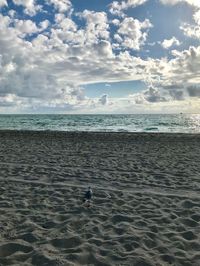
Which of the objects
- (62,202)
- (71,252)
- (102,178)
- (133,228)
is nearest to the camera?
(71,252)

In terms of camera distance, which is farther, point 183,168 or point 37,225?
point 183,168

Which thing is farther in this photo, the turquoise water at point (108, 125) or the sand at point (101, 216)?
the turquoise water at point (108, 125)

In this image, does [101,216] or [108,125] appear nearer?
[101,216]

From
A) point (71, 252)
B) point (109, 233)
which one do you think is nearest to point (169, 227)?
point (109, 233)

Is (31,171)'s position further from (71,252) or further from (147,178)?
(71,252)

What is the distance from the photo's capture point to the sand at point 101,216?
18.8 feet

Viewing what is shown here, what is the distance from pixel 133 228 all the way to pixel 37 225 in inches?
79.2

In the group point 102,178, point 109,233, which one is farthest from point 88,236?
point 102,178

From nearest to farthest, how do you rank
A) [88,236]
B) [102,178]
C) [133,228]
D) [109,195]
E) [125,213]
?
[88,236] → [133,228] → [125,213] → [109,195] → [102,178]

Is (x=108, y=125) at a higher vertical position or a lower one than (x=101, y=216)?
higher

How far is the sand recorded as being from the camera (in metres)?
5.73

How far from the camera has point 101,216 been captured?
760cm

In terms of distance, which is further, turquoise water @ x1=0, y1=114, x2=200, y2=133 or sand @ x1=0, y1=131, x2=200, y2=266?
turquoise water @ x1=0, y1=114, x2=200, y2=133

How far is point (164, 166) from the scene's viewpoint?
14.0 meters
